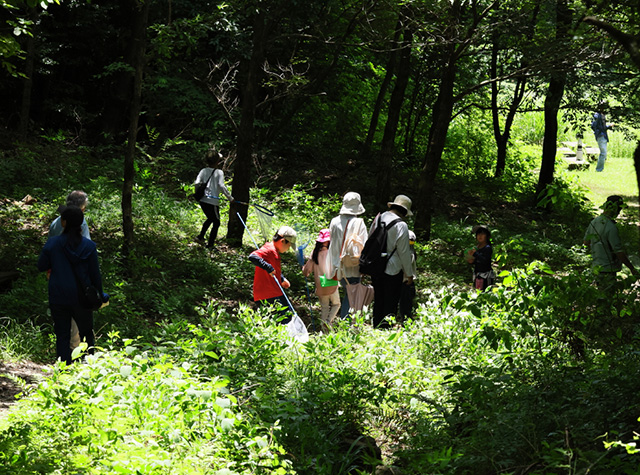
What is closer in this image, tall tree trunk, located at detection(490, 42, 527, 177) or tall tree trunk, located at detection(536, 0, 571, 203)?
tall tree trunk, located at detection(536, 0, 571, 203)

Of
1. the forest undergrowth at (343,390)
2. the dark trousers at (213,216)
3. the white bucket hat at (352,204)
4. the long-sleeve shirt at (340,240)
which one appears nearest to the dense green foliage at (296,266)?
the forest undergrowth at (343,390)

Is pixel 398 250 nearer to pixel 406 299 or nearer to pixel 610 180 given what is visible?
pixel 406 299

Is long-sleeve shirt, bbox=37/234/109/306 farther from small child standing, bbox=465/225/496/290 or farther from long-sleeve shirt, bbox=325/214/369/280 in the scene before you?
small child standing, bbox=465/225/496/290

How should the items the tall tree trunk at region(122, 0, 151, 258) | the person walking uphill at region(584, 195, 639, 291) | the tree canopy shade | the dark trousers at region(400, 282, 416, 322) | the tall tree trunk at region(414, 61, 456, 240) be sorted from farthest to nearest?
1. the tall tree trunk at region(414, 61, 456, 240)
2. the tree canopy shade
3. the tall tree trunk at region(122, 0, 151, 258)
4. the dark trousers at region(400, 282, 416, 322)
5. the person walking uphill at region(584, 195, 639, 291)

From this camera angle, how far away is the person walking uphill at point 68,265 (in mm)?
6156

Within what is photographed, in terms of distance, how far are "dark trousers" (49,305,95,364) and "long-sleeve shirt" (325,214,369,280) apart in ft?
11.1

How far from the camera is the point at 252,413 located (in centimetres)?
480

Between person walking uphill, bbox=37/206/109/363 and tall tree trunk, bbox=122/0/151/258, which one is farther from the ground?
tall tree trunk, bbox=122/0/151/258

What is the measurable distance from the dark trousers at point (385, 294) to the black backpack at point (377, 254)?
124mm

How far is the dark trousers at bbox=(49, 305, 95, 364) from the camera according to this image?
246 inches

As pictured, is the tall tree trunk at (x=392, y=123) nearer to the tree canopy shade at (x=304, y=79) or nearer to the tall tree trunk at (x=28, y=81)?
the tree canopy shade at (x=304, y=79)

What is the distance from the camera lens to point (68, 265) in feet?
20.3

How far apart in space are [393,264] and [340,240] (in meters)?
0.92

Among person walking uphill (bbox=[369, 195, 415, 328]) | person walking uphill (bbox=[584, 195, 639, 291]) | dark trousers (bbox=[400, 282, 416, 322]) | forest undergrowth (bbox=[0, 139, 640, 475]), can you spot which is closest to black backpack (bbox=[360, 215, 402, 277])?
person walking uphill (bbox=[369, 195, 415, 328])
